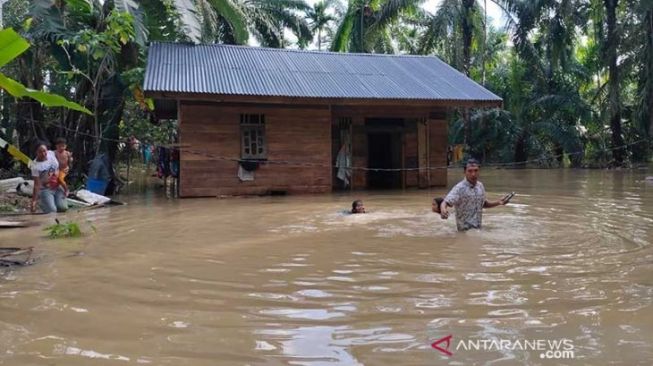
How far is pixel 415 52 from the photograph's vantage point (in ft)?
90.9

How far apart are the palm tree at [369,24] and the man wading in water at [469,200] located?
17.9 m

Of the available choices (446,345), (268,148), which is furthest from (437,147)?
(446,345)

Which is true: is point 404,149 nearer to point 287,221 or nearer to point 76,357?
point 287,221

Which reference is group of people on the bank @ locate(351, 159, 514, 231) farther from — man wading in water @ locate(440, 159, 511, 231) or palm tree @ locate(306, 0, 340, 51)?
palm tree @ locate(306, 0, 340, 51)

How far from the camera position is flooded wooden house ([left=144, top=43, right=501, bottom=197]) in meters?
14.4

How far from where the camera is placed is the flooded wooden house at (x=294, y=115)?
14367mm

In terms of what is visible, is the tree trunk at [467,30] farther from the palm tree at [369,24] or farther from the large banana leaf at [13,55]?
the large banana leaf at [13,55]

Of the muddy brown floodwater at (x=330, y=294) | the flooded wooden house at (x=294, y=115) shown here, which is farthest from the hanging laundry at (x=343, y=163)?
the muddy brown floodwater at (x=330, y=294)

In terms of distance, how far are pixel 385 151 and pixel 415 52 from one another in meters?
10.2

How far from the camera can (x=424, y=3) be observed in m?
25.5

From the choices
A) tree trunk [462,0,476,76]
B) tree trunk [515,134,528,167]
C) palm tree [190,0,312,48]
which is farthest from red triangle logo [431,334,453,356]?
tree trunk [515,134,528,167]

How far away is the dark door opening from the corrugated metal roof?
1.92 meters

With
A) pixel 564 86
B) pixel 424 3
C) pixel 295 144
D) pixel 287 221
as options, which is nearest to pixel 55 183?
pixel 287 221

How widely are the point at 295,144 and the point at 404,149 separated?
3.44 metres
